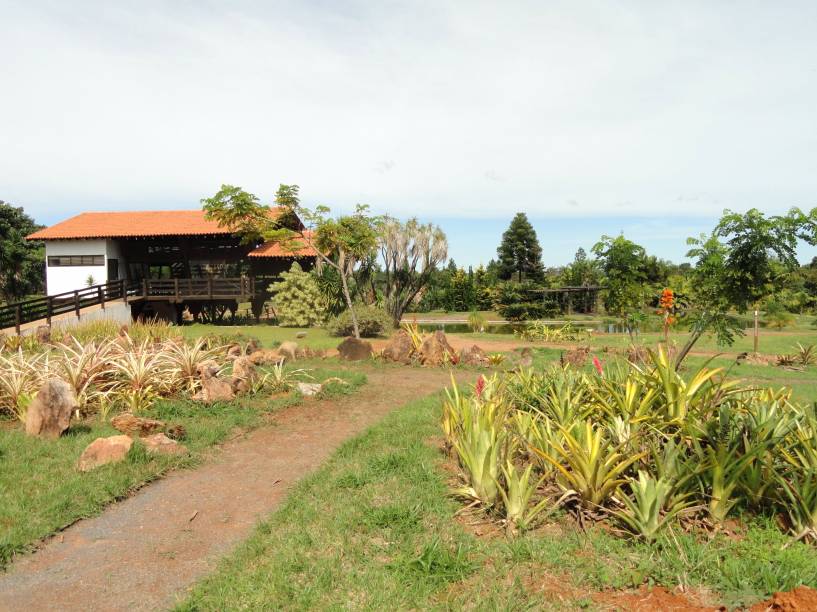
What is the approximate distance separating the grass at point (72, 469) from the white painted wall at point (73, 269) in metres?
19.9

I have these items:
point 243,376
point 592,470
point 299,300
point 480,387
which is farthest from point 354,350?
point 299,300

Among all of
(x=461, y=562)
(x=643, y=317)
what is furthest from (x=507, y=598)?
(x=643, y=317)

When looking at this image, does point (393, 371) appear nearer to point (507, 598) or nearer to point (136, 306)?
point (507, 598)

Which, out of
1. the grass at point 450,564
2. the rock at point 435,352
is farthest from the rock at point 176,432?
the rock at point 435,352

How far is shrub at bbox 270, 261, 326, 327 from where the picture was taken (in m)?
21.5

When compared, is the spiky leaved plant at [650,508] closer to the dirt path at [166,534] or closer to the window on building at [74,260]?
the dirt path at [166,534]

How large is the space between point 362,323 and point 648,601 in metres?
16.5

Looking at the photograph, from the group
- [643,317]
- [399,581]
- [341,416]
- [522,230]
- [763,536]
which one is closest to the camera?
[399,581]

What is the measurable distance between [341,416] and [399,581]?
4448mm

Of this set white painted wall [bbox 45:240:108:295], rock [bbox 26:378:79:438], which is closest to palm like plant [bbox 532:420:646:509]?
rock [bbox 26:378:79:438]

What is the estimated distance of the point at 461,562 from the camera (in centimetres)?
308

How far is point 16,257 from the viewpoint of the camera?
33.5 m

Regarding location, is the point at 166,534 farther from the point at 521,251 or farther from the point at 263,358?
the point at 521,251

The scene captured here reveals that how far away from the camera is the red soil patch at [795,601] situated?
233 cm
